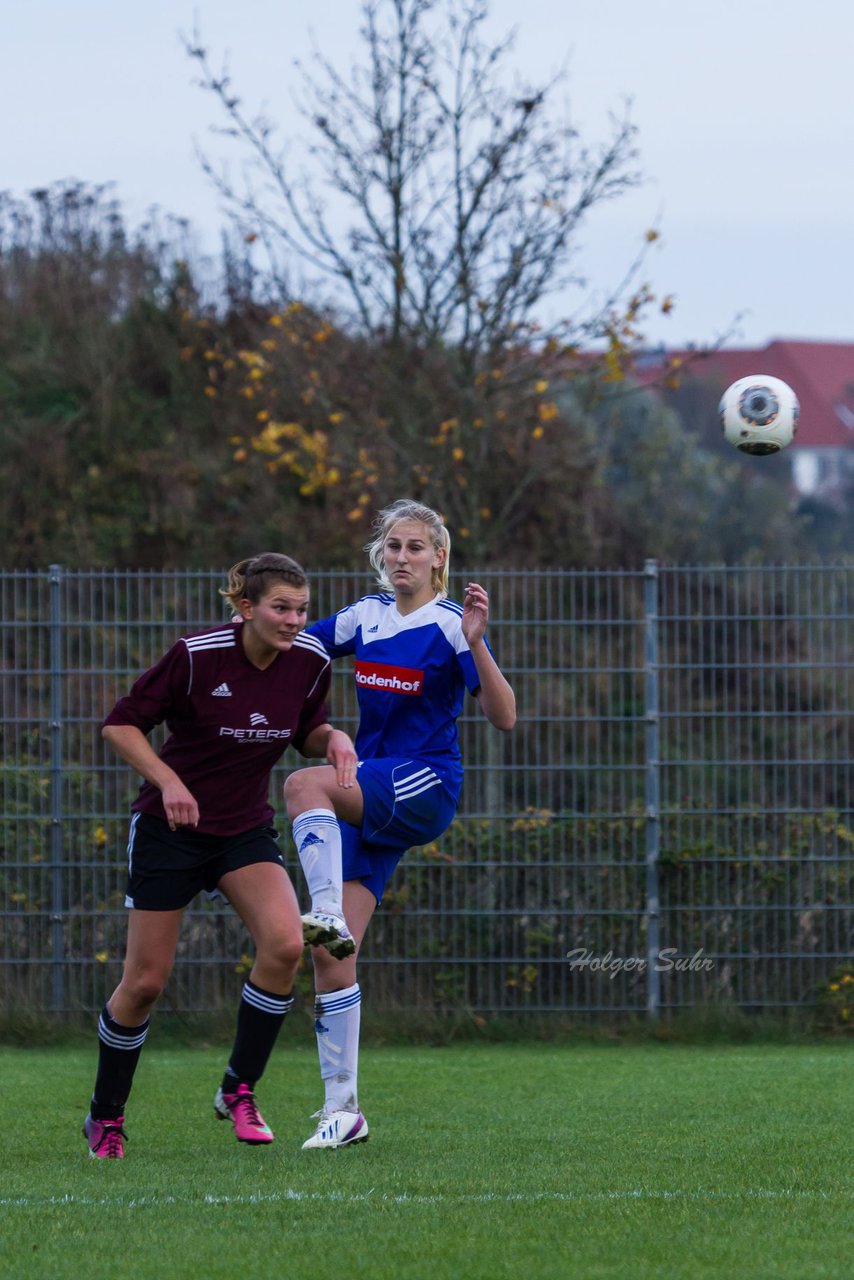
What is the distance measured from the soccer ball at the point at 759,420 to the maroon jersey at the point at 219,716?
9.13 feet

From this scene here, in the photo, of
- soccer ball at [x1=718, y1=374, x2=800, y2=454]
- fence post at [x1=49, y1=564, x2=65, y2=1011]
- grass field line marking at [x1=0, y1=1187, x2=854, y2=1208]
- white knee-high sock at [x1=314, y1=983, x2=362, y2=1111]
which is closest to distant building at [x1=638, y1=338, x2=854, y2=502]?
fence post at [x1=49, y1=564, x2=65, y2=1011]

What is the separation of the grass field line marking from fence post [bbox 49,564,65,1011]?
Answer: 4.64 m

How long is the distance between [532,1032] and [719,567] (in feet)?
9.09

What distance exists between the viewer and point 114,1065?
215 inches

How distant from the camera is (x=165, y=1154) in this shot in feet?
17.9

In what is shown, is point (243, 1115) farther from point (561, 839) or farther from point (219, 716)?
point (561, 839)

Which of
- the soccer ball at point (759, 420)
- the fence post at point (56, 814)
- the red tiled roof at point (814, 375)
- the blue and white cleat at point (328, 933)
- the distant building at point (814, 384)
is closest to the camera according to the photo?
the blue and white cleat at point (328, 933)

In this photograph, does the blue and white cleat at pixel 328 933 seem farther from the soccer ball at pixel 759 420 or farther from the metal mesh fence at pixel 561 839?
the metal mesh fence at pixel 561 839

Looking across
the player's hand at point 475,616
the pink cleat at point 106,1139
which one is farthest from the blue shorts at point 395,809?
the pink cleat at point 106,1139

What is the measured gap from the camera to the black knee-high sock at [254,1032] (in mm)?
5523

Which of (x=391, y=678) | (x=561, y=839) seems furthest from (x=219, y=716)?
(x=561, y=839)

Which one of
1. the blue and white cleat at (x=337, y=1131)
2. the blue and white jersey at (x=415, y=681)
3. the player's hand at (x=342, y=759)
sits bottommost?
the blue and white cleat at (x=337, y=1131)

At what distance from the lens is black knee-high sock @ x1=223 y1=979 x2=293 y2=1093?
5523 millimetres

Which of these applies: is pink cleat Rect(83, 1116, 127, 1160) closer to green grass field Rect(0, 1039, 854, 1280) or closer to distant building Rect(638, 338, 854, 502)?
green grass field Rect(0, 1039, 854, 1280)
